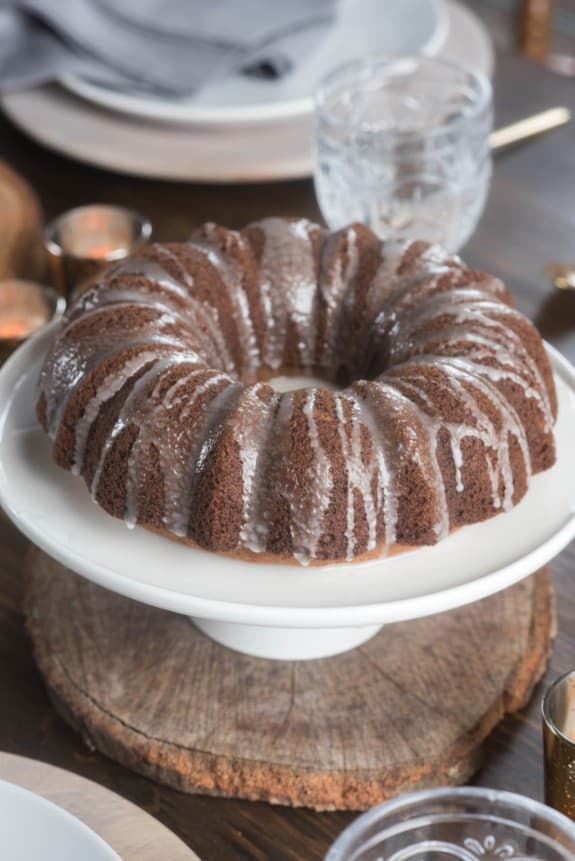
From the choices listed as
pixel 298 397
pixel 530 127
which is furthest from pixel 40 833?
pixel 530 127

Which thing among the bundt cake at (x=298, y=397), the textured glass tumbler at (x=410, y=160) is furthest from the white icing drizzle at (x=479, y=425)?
the textured glass tumbler at (x=410, y=160)

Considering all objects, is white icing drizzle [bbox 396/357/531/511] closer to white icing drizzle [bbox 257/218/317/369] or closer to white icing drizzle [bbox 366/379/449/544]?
white icing drizzle [bbox 366/379/449/544]

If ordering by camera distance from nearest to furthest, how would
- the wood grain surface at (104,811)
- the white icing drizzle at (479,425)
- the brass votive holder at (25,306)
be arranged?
the wood grain surface at (104,811) < the white icing drizzle at (479,425) < the brass votive holder at (25,306)

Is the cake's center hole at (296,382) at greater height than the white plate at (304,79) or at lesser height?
greater

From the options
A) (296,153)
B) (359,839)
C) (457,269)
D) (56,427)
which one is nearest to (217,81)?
(296,153)

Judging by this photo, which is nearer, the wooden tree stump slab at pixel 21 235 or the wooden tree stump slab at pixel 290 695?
the wooden tree stump slab at pixel 290 695

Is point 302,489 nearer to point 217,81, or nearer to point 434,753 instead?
point 434,753

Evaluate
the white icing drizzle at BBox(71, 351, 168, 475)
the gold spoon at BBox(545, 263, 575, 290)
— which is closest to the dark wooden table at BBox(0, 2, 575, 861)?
the gold spoon at BBox(545, 263, 575, 290)

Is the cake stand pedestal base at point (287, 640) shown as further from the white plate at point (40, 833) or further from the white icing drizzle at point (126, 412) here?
the white plate at point (40, 833)
